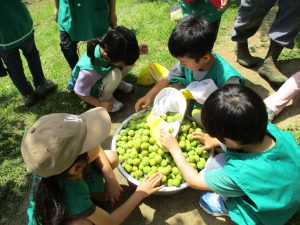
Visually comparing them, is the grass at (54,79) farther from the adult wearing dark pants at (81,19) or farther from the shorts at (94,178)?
the shorts at (94,178)

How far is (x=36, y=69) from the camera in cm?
422

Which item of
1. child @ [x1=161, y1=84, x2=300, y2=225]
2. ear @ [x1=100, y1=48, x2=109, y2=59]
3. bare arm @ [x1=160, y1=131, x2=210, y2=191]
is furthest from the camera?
ear @ [x1=100, y1=48, x2=109, y2=59]

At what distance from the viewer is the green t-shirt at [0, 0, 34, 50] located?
3554 millimetres

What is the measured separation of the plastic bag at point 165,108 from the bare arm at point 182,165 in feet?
0.51

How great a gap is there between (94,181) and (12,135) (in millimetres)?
1718

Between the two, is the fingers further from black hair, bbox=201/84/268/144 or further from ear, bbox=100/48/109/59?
ear, bbox=100/48/109/59

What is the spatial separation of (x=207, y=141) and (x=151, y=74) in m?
1.49

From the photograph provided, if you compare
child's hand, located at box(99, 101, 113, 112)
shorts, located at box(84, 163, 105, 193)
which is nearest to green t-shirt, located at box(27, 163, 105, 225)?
shorts, located at box(84, 163, 105, 193)

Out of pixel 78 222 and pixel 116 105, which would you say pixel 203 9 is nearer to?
pixel 116 105

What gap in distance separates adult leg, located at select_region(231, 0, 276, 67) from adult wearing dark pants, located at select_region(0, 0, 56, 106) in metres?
2.53

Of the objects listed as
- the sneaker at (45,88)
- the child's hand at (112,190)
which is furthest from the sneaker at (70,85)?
the child's hand at (112,190)

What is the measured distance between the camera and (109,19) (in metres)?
4.21

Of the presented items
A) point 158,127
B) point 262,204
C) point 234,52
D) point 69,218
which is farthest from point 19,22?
point 262,204

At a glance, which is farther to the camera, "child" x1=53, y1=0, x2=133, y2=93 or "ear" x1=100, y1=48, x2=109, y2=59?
"child" x1=53, y1=0, x2=133, y2=93
